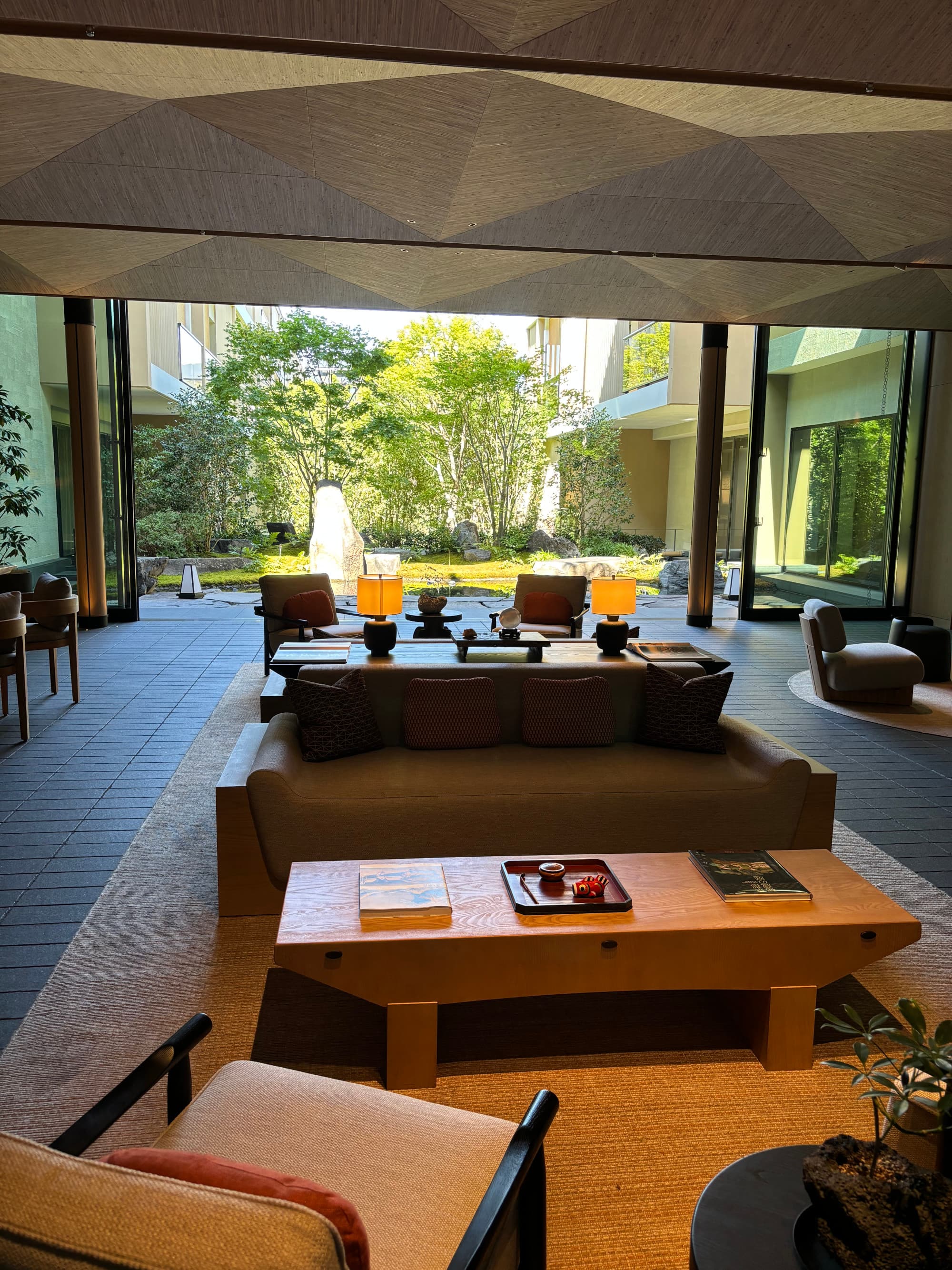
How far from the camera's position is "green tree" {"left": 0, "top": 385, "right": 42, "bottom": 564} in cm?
961

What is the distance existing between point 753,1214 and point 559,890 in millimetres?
1387

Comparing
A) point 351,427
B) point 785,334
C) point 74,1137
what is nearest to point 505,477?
point 351,427

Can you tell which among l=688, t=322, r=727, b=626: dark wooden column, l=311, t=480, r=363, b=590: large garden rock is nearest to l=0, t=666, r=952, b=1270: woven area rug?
l=688, t=322, r=727, b=626: dark wooden column

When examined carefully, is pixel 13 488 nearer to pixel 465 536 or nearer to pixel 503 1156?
pixel 465 536

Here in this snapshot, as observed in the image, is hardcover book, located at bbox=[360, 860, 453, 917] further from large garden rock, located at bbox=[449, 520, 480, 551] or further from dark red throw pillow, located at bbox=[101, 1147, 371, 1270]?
large garden rock, located at bbox=[449, 520, 480, 551]

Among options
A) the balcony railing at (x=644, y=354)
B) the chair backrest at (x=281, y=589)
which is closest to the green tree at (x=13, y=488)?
the chair backrest at (x=281, y=589)

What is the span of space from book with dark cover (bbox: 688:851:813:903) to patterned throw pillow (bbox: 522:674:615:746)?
1.25m

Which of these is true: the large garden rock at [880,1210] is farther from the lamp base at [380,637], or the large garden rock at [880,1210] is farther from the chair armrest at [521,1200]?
the lamp base at [380,637]

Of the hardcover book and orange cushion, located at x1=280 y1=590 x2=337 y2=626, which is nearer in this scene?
the hardcover book

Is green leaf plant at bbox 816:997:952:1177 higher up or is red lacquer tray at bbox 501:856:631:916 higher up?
green leaf plant at bbox 816:997:952:1177

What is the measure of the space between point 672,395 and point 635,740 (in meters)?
12.8

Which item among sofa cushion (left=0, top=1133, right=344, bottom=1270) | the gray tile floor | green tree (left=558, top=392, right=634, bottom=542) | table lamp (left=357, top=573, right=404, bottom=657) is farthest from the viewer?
green tree (left=558, top=392, right=634, bottom=542)

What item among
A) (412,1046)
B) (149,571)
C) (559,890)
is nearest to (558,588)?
(559,890)

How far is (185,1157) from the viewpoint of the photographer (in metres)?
1.30
